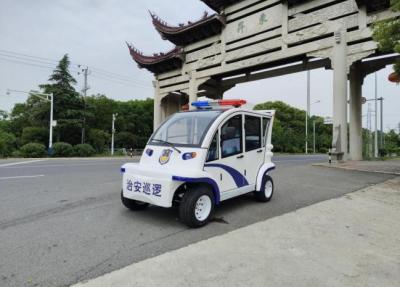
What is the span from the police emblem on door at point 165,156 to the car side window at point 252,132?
5.62 feet

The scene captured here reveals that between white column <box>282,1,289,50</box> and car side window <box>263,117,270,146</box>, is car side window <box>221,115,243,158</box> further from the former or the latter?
white column <box>282,1,289,50</box>

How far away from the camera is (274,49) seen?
22.8 m

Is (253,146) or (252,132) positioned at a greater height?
(252,132)

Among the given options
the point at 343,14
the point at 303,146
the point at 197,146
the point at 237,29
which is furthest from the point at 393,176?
the point at 303,146

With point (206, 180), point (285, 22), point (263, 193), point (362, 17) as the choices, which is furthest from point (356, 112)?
point (206, 180)

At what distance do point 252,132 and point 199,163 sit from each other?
178 cm

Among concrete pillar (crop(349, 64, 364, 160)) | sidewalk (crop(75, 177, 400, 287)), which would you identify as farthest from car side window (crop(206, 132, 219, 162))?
concrete pillar (crop(349, 64, 364, 160))

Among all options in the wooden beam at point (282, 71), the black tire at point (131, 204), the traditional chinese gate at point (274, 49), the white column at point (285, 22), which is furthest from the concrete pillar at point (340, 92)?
the black tire at point (131, 204)

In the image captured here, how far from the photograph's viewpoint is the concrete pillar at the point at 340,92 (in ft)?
58.8

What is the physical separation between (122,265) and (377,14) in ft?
65.0

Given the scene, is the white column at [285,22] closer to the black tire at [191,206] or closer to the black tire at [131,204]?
the black tire at [131,204]

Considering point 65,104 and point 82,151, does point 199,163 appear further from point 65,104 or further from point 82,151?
point 65,104

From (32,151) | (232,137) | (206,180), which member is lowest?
(206,180)

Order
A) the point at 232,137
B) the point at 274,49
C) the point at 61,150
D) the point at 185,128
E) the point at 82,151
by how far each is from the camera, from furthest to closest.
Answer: the point at 82,151, the point at 61,150, the point at 274,49, the point at 232,137, the point at 185,128
